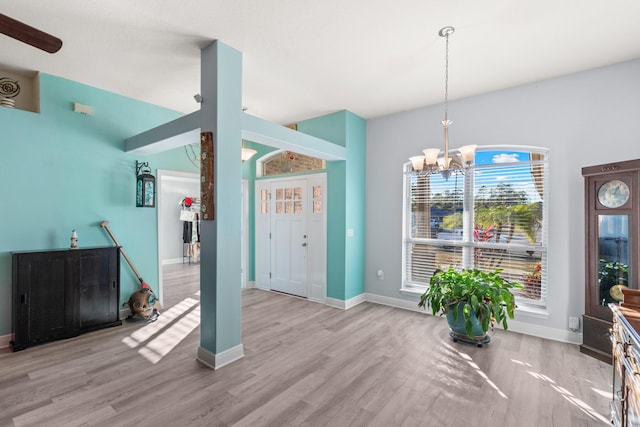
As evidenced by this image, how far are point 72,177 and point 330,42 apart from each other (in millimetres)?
3340

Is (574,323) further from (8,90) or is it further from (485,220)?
(8,90)

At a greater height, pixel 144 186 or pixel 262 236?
pixel 144 186

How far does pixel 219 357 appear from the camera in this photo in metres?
2.62

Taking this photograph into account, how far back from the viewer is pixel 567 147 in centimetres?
322

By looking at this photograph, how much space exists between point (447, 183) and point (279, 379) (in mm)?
3240

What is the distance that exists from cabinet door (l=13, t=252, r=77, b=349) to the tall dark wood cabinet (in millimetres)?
5442

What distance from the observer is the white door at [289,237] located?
4.87m

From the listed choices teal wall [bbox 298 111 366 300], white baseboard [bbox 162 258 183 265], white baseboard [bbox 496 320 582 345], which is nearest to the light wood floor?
white baseboard [bbox 496 320 582 345]

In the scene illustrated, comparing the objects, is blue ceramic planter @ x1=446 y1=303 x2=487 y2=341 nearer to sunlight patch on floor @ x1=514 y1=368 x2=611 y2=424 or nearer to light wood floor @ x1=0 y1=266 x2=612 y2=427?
light wood floor @ x1=0 y1=266 x2=612 y2=427

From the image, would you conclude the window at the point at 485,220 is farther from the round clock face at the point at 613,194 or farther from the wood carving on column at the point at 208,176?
the wood carving on column at the point at 208,176

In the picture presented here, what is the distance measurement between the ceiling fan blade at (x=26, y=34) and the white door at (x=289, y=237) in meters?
3.50

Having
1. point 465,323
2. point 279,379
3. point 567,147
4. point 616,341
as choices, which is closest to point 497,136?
point 567,147

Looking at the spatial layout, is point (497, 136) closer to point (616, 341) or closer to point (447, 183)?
point (447, 183)

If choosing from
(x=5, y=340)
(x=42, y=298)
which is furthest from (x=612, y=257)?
(x=5, y=340)
